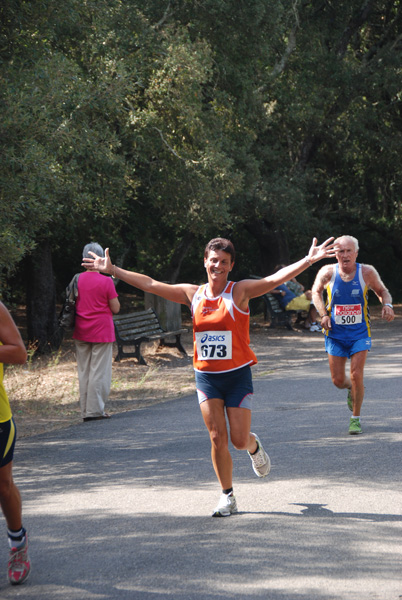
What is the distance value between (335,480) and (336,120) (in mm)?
19008

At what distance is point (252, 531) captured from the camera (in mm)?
5090

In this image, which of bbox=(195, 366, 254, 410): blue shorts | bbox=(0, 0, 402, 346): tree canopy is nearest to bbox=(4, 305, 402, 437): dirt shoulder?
bbox=(0, 0, 402, 346): tree canopy

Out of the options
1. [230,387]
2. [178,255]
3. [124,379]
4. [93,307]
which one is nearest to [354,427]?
[230,387]

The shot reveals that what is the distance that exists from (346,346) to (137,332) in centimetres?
675

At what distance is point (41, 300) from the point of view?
18203 mm

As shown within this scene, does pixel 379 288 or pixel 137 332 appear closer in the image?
pixel 379 288

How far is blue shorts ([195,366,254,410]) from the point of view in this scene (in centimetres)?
543

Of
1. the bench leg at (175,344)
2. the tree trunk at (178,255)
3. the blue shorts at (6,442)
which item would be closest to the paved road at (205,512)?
the blue shorts at (6,442)

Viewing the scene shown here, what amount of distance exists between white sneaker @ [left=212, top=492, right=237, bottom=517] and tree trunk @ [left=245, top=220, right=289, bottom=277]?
60.2ft

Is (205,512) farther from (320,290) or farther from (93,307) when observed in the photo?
(93,307)

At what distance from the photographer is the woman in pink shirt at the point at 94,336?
31.7 feet

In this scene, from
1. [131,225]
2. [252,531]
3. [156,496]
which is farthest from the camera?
[131,225]

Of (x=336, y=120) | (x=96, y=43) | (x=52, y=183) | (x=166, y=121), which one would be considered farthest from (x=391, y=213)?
(x=52, y=183)

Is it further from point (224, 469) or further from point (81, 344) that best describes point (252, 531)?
point (81, 344)
